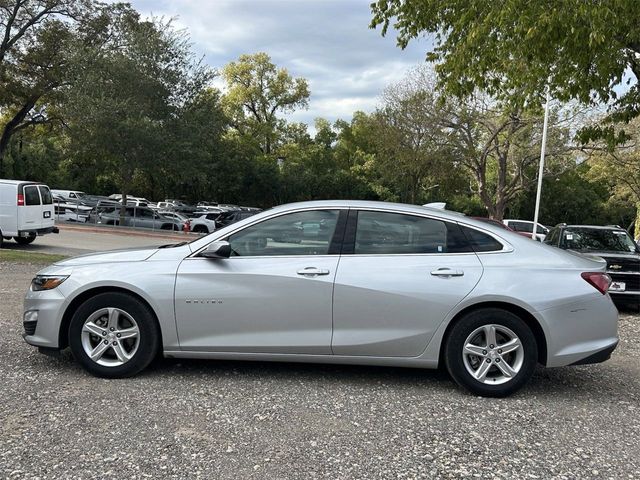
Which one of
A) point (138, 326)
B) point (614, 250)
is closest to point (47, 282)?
point (138, 326)

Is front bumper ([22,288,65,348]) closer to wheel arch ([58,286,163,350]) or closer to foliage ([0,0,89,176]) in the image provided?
wheel arch ([58,286,163,350])

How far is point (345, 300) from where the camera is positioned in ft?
14.1

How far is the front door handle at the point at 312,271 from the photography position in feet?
14.2

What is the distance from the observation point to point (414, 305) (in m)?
4.29

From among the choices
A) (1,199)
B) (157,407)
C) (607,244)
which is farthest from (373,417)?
(1,199)

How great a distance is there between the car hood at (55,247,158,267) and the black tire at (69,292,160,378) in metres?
0.30

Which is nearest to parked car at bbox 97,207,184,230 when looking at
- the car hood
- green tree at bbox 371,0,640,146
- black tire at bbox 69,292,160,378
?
green tree at bbox 371,0,640,146

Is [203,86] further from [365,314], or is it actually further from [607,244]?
[365,314]

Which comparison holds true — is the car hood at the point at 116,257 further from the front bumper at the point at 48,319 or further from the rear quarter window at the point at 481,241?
the rear quarter window at the point at 481,241

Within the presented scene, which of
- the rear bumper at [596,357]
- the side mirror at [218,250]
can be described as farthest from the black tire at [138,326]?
the rear bumper at [596,357]

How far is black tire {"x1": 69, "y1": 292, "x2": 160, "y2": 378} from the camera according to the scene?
443cm

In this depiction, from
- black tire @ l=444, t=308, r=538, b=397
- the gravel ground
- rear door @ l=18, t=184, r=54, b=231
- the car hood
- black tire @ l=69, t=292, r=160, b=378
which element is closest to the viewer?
the gravel ground

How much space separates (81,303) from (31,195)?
485 inches

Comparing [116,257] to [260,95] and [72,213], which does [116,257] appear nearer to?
[72,213]
